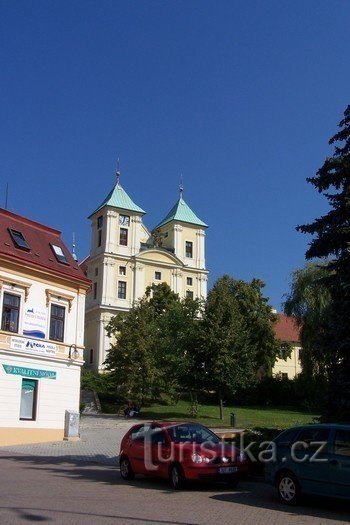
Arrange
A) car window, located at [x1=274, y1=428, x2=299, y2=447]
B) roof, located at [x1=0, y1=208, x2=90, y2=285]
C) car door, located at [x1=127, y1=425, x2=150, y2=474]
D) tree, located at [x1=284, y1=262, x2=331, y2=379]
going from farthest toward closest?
tree, located at [x1=284, y1=262, x2=331, y2=379]
roof, located at [x1=0, y1=208, x2=90, y2=285]
car door, located at [x1=127, y1=425, x2=150, y2=474]
car window, located at [x1=274, y1=428, x2=299, y2=447]

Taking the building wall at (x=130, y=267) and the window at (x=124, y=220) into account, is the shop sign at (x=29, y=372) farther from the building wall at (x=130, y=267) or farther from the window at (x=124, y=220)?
Answer: the window at (x=124, y=220)

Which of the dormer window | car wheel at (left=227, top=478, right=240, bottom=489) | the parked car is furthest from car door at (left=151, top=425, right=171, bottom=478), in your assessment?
the dormer window

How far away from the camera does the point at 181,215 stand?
8150 centimetres

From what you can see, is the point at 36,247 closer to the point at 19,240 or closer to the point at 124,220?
the point at 19,240

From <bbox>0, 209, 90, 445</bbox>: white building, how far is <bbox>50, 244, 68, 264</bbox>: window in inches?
3.5

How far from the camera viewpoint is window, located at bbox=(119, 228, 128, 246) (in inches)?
2970

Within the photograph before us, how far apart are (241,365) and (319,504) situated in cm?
2994

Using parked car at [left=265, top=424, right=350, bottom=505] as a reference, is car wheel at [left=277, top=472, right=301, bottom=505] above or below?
below

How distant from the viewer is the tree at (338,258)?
53.5ft

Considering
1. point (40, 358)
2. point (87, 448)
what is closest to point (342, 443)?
point (87, 448)

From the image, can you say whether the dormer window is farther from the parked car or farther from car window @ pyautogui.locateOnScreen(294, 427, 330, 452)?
car window @ pyautogui.locateOnScreen(294, 427, 330, 452)

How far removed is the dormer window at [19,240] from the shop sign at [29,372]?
5729 millimetres

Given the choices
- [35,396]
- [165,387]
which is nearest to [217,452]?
[35,396]

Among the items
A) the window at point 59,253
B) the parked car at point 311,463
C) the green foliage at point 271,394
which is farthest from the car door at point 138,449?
the green foliage at point 271,394
